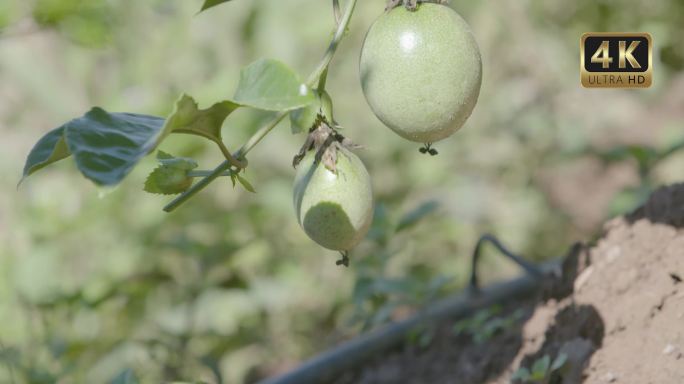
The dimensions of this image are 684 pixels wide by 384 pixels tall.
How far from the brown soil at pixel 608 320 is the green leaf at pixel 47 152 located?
1.95 ft

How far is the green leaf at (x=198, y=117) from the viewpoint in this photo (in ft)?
2.38

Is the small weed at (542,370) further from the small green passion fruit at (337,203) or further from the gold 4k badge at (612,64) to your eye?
the gold 4k badge at (612,64)

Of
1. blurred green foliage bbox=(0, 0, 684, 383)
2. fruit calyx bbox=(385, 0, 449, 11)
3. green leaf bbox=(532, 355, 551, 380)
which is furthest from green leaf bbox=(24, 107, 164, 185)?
blurred green foliage bbox=(0, 0, 684, 383)

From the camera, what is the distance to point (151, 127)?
2.50ft

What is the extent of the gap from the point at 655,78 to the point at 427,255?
109 cm

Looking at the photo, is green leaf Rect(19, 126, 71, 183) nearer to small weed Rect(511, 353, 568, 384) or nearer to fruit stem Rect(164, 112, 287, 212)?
fruit stem Rect(164, 112, 287, 212)

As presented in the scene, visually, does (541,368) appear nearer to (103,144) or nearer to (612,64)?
(103,144)

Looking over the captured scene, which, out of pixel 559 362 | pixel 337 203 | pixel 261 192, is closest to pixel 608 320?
pixel 559 362

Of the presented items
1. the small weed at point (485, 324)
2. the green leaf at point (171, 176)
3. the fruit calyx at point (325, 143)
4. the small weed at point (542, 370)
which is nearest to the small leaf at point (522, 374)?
the small weed at point (542, 370)

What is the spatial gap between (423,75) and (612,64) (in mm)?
1182

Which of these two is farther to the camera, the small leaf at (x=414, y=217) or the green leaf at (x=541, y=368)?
the small leaf at (x=414, y=217)

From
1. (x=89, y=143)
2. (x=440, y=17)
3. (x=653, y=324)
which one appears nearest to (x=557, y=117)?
(x=653, y=324)

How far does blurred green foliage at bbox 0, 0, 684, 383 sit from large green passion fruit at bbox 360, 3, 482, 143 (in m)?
0.70

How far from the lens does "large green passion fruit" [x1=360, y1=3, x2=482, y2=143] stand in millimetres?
797
